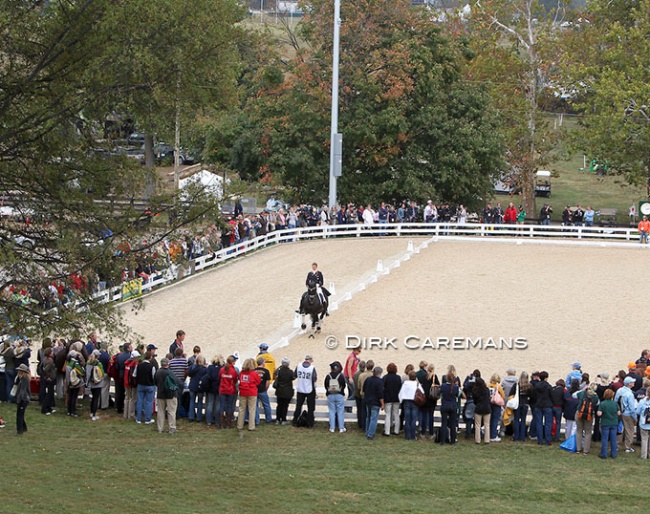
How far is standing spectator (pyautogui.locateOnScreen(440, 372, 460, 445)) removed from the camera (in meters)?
19.1

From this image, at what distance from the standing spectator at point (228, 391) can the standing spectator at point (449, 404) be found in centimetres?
359

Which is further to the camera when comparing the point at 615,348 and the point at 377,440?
the point at 615,348

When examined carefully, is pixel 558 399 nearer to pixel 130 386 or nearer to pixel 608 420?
pixel 608 420

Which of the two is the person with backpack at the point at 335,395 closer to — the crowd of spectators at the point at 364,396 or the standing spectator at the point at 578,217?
the crowd of spectators at the point at 364,396

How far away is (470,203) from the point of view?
49625 millimetres

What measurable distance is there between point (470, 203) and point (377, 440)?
3089 centimetres

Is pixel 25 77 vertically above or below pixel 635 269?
above

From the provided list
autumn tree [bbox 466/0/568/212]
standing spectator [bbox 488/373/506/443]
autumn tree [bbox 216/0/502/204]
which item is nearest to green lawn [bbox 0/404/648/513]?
standing spectator [bbox 488/373/506/443]

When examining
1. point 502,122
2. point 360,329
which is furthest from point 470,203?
point 360,329

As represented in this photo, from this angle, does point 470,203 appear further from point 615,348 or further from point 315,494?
point 315,494

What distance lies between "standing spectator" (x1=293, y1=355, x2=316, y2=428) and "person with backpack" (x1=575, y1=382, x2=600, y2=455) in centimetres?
453

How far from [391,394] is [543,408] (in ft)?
8.35

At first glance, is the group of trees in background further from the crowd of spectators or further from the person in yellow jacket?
the person in yellow jacket

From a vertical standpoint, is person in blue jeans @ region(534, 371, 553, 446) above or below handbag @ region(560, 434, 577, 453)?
above
